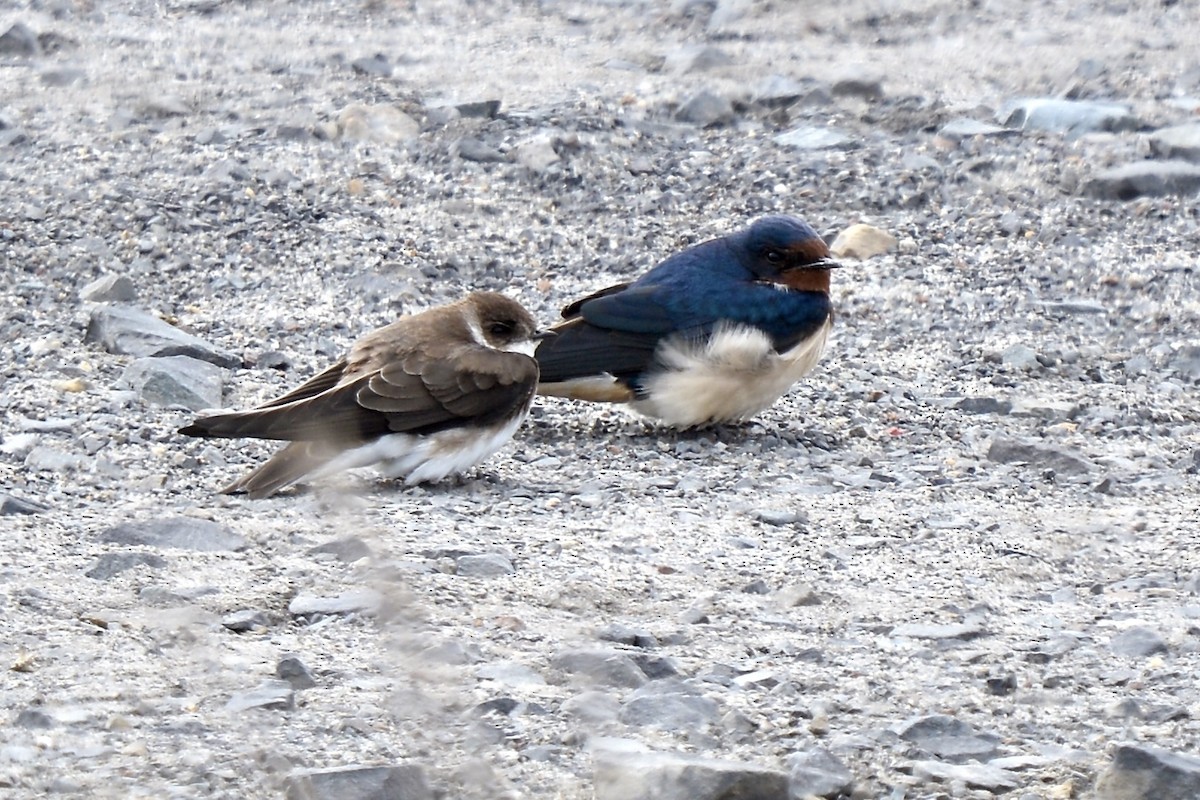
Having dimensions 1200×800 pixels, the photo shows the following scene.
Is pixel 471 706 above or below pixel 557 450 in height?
above

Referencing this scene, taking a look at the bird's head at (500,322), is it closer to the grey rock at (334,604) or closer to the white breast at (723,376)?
the white breast at (723,376)

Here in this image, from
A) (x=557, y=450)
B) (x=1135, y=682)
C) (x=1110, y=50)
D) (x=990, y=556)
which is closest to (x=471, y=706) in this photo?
(x=1135, y=682)

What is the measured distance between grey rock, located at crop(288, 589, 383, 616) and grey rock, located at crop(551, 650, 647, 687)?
1.69ft

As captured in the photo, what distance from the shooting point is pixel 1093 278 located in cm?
809

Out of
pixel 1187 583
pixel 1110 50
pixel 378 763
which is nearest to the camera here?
pixel 378 763

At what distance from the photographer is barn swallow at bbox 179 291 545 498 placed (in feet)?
18.3

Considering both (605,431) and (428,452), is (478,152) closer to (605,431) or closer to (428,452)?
(605,431)

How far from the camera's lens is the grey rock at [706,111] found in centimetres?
991

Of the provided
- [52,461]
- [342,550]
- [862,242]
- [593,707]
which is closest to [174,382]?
[52,461]

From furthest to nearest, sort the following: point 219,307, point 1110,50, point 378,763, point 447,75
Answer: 1. point 1110,50
2. point 447,75
3. point 219,307
4. point 378,763

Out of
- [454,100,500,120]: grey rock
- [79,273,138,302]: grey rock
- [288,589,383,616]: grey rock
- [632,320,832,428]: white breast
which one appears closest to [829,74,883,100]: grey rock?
[454,100,500,120]: grey rock

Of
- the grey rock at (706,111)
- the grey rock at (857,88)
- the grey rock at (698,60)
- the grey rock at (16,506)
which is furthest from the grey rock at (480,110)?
the grey rock at (16,506)

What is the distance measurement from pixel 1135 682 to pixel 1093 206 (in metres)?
4.99

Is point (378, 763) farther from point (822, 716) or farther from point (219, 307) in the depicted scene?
point (219, 307)
